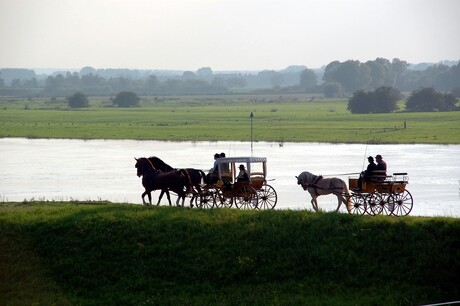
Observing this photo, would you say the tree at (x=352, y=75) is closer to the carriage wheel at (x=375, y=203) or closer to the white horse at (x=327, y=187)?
the white horse at (x=327, y=187)

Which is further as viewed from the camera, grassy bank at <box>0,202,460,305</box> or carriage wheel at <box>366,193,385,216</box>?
carriage wheel at <box>366,193,385,216</box>

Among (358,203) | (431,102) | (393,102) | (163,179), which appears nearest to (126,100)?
(393,102)

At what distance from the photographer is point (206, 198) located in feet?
88.1

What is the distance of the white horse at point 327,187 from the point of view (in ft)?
82.6

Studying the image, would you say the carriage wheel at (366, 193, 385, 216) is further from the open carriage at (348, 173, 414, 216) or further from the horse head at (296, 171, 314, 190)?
the horse head at (296, 171, 314, 190)

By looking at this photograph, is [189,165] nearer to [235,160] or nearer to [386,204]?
[235,160]

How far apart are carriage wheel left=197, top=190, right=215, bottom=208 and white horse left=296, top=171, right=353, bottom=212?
287cm

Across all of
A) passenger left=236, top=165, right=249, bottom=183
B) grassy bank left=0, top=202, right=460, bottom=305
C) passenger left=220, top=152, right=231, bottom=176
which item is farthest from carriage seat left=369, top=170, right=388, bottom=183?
passenger left=220, top=152, right=231, bottom=176

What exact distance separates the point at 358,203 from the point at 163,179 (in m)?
6.02

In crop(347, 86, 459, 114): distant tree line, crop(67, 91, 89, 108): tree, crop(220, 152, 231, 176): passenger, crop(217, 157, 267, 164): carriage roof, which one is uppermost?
crop(217, 157, 267, 164): carriage roof

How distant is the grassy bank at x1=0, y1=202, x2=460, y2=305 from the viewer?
20328 millimetres

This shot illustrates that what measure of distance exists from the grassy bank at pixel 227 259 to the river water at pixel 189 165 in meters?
7.23

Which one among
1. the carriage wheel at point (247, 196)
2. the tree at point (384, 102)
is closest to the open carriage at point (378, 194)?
the carriage wheel at point (247, 196)

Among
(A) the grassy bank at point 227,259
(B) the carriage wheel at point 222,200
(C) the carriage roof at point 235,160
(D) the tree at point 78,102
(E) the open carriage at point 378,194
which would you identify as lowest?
(D) the tree at point 78,102
